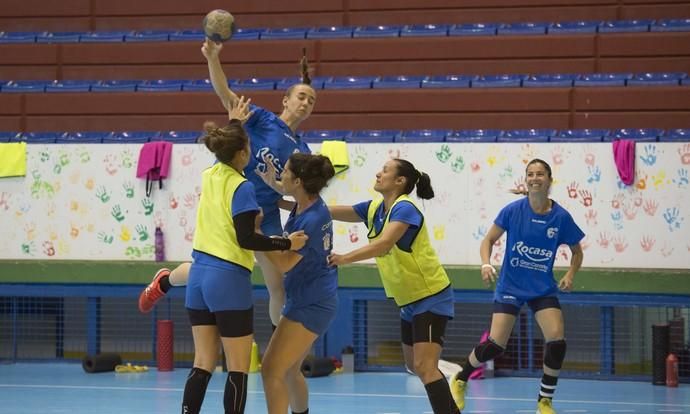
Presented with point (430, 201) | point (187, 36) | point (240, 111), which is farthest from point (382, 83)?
point (240, 111)

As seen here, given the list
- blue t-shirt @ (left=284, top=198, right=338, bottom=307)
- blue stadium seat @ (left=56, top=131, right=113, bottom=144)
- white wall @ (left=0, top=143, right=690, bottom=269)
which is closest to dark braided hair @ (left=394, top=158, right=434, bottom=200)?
blue t-shirt @ (left=284, top=198, right=338, bottom=307)

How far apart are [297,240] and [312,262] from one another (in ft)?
0.89

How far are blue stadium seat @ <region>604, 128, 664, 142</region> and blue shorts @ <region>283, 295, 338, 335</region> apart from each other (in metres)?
5.61

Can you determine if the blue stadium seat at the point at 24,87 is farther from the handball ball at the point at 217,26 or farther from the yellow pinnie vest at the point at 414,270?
the yellow pinnie vest at the point at 414,270

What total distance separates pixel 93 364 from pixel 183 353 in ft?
3.68

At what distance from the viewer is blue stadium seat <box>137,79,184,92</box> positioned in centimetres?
1453

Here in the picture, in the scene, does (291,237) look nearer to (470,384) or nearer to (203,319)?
(203,319)

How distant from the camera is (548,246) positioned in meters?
9.37

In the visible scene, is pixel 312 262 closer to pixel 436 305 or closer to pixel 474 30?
pixel 436 305

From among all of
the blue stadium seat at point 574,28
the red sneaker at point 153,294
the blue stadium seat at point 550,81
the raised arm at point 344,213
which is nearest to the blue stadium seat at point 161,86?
the blue stadium seat at point 550,81

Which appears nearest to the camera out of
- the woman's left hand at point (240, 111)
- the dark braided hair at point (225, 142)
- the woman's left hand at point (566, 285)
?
the dark braided hair at point (225, 142)

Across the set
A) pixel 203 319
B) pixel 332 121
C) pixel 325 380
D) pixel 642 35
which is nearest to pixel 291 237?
pixel 203 319

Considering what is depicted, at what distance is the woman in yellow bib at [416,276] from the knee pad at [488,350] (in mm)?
1877

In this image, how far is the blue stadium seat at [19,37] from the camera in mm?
15789
